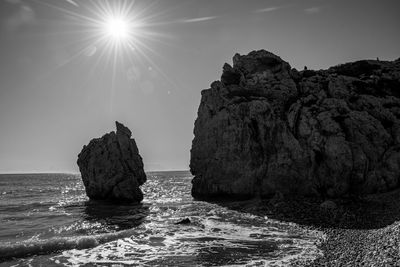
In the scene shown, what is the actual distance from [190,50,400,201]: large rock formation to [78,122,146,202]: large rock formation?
11013 millimetres

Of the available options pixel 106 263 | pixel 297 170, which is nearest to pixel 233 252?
pixel 106 263

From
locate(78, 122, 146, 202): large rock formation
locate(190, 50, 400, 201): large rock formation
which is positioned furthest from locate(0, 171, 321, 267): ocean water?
locate(190, 50, 400, 201): large rock formation

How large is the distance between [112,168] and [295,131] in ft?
97.6

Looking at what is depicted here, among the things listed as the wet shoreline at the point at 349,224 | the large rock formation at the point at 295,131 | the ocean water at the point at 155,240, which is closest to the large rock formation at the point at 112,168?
the ocean water at the point at 155,240

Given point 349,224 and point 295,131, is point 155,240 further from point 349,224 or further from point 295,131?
point 295,131

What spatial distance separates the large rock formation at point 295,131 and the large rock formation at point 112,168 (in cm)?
1101

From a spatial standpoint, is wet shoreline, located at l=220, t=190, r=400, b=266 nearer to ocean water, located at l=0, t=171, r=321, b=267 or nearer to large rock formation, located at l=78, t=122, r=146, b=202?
ocean water, located at l=0, t=171, r=321, b=267

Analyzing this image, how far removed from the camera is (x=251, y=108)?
157 ft

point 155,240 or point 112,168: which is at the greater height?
point 112,168

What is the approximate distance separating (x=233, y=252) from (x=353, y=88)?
3988 centimetres

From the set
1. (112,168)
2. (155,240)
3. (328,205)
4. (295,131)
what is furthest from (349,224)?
(112,168)

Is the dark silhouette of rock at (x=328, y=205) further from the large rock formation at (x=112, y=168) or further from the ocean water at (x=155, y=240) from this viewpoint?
the large rock formation at (x=112, y=168)

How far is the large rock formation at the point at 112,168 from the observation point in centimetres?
4922

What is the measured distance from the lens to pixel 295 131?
4509cm
